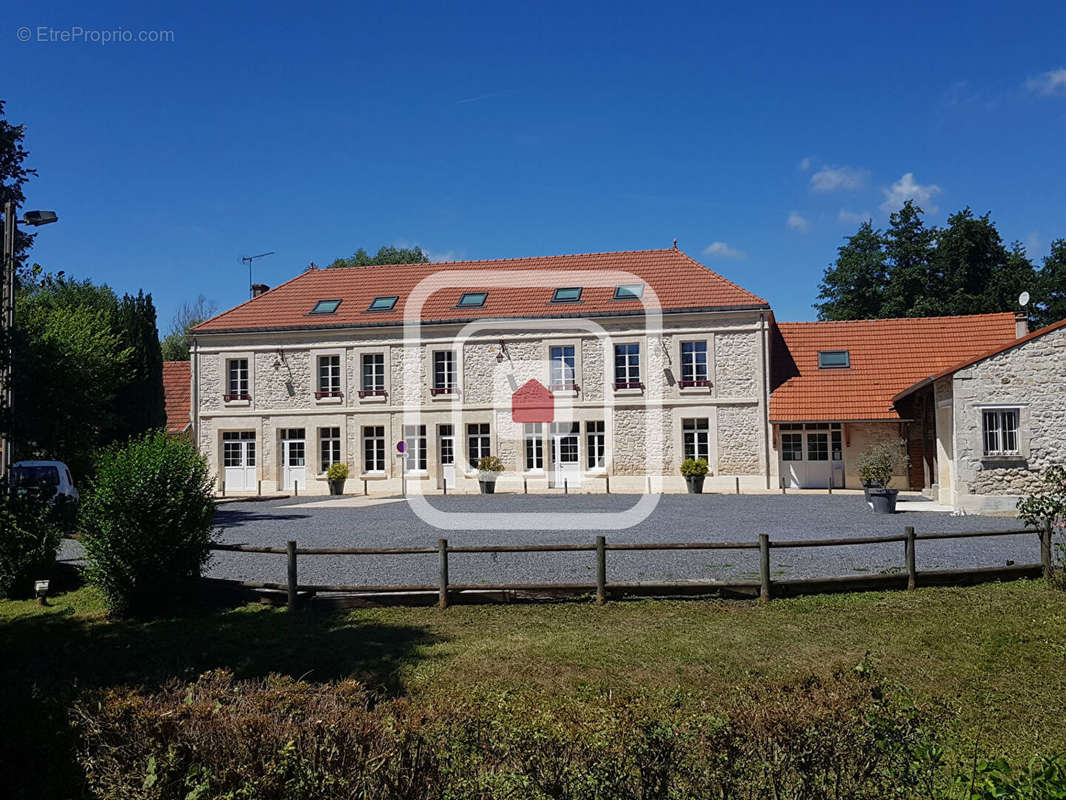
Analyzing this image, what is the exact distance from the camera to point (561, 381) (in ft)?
87.0

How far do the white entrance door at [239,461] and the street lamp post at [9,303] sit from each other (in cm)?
1296

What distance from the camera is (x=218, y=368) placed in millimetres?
28734

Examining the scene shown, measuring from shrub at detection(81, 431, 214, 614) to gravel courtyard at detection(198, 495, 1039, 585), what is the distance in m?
1.67

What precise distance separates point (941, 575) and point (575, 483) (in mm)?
16957

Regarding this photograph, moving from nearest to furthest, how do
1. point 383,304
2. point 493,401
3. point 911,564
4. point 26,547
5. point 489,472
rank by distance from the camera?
point 911,564
point 26,547
point 489,472
point 493,401
point 383,304

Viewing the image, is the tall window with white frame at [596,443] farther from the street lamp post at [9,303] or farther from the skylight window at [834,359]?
the street lamp post at [9,303]

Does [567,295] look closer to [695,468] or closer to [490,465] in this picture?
[490,465]

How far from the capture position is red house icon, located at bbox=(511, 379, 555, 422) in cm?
2658

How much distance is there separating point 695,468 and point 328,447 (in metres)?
12.4

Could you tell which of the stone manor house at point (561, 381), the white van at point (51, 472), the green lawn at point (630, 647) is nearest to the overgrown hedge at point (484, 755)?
the green lawn at point (630, 647)

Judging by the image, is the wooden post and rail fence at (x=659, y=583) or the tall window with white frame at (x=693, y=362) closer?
the wooden post and rail fence at (x=659, y=583)

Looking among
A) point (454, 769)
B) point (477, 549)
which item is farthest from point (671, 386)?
point (454, 769)

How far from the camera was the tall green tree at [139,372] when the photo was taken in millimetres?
23172

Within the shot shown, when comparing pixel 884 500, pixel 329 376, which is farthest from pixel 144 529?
pixel 329 376
